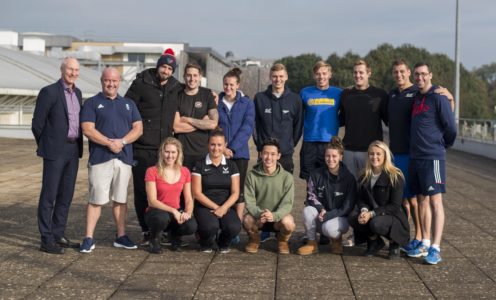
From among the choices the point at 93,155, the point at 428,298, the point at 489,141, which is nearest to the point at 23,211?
the point at 93,155

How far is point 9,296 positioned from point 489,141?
21.2m

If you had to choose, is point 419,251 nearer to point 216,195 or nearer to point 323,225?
point 323,225

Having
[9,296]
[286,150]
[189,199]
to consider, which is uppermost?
[286,150]

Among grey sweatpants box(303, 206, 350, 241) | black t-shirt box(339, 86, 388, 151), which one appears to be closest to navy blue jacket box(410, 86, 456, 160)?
black t-shirt box(339, 86, 388, 151)

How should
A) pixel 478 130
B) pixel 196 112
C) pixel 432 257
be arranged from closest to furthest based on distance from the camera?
pixel 432 257
pixel 196 112
pixel 478 130

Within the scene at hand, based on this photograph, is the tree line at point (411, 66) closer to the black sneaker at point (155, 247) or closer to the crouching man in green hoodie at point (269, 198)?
the crouching man in green hoodie at point (269, 198)

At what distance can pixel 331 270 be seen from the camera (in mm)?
→ 6410

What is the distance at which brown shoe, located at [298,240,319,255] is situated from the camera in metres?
7.09

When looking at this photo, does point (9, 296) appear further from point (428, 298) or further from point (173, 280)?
point (428, 298)

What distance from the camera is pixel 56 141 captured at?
23.0ft

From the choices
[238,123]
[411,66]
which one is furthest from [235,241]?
[411,66]

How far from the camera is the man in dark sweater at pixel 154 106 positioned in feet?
24.6

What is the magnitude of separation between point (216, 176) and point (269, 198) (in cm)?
59

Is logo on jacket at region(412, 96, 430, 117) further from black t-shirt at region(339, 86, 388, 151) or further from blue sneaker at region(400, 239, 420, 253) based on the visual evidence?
blue sneaker at region(400, 239, 420, 253)
